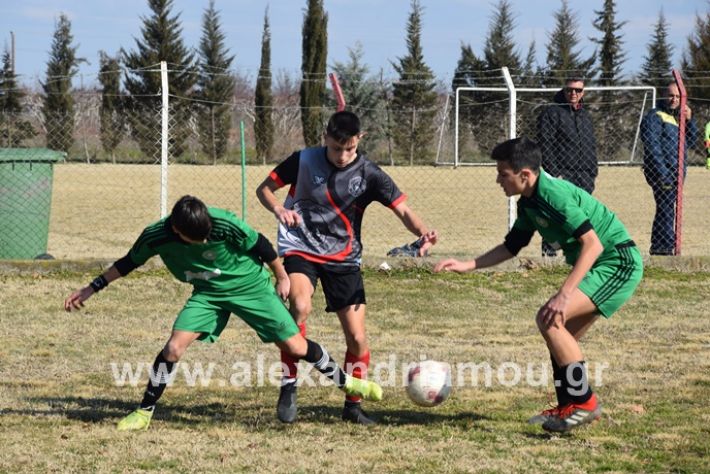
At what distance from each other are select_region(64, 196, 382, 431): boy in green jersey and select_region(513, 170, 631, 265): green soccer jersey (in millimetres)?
1273

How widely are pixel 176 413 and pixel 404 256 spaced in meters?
5.54

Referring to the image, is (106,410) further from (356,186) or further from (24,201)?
(24,201)

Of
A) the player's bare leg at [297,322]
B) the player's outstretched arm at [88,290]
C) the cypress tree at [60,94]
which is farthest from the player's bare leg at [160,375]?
the cypress tree at [60,94]

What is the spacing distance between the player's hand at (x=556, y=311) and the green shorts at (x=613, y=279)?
29cm

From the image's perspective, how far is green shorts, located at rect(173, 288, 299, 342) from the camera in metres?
5.65

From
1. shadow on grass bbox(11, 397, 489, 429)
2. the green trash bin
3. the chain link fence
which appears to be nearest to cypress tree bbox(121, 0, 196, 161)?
the chain link fence

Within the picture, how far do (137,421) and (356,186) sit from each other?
1.75 metres

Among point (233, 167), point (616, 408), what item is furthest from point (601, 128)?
A: point (616, 408)

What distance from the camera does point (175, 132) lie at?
101 ft

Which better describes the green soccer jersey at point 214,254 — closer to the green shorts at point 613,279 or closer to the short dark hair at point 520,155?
the short dark hair at point 520,155

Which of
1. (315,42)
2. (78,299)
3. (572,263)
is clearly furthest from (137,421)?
(315,42)

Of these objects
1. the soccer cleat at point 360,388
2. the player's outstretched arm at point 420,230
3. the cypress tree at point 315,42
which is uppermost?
the cypress tree at point 315,42

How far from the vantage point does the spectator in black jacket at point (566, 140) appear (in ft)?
35.8

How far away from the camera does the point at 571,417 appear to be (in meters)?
5.37
